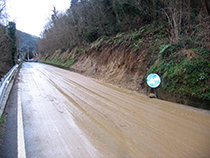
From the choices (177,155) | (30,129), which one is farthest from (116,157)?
(30,129)

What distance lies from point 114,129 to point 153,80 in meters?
4.57

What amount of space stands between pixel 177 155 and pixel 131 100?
4157 millimetres

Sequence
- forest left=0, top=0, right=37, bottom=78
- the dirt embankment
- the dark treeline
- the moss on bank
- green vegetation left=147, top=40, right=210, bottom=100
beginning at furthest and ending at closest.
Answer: forest left=0, top=0, right=37, bottom=78, the dirt embankment, the dark treeline, the moss on bank, green vegetation left=147, top=40, right=210, bottom=100

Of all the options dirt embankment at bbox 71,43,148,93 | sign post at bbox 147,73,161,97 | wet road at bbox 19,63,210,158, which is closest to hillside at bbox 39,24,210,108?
dirt embankment at bbox 71,43,148,93

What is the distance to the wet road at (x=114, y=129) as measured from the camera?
3.78 meters

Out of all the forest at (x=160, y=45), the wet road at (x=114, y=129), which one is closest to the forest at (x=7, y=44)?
the forest at (x=160, y=45)

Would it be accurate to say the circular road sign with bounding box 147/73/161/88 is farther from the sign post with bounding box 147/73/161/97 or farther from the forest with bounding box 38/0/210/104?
the forest with bounding box 38/0/210/104

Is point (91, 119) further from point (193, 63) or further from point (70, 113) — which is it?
point (193, 63)

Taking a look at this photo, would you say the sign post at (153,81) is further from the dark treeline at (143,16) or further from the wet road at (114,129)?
the dark treeline at (143,16)

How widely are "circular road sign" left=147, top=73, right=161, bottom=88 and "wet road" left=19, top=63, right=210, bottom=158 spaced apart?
126 centimetres

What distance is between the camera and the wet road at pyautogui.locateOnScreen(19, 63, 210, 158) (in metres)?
3.78

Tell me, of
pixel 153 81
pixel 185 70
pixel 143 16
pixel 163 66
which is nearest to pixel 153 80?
pixel 153 81

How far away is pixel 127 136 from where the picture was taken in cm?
439

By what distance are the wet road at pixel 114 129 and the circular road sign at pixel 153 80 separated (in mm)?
1264
